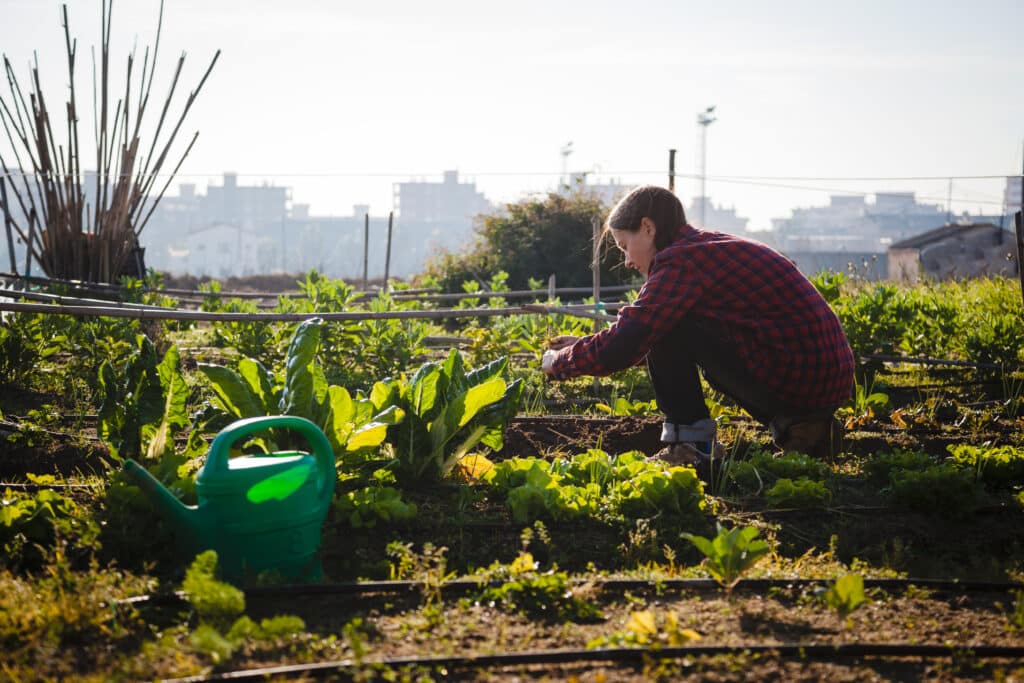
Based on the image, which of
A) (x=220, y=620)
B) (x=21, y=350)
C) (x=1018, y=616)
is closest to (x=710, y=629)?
(x=1018, y=616)

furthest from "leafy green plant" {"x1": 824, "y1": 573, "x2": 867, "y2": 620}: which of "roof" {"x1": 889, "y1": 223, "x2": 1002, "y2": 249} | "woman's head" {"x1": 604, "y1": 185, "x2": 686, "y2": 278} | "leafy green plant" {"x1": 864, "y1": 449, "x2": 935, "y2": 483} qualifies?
"roof" {"x1": 889, "y1": 223, "x2": 1002, "y2": 249}

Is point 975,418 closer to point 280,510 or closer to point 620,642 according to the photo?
point 620,642

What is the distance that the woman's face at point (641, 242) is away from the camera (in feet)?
10.5

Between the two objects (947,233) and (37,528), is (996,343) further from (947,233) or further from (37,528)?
(947,233)

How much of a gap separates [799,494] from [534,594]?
1.08 meters

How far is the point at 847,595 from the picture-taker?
189cm

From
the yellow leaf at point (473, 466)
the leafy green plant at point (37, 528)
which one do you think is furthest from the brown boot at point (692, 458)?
the leafy green plant at point (37, 528)

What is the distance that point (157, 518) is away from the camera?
2355 mm

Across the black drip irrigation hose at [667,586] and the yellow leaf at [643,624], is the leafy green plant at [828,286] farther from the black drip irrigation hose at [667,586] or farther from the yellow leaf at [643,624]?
the yellow leaf at [643,624]

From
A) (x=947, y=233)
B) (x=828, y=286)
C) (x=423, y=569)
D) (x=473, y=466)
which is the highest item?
(x=947, y=233)

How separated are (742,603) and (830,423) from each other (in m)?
1.54

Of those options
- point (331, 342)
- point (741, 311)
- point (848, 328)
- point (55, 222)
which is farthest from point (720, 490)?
point (55, 222)

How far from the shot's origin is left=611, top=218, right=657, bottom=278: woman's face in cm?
320

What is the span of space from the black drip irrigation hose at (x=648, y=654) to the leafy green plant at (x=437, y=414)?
124 centimetres
